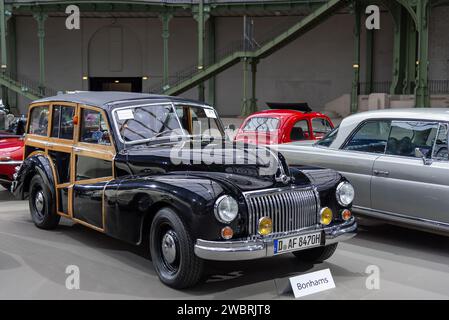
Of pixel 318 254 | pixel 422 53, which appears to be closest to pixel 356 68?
pixel 422 53

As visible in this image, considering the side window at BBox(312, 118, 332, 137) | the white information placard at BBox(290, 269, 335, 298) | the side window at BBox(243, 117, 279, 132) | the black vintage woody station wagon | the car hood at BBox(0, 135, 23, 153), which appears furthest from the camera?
the side window at BBox(312, 118, 332, 137)

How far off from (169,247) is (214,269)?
87cm

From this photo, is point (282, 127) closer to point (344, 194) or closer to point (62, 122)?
point (62, 122)

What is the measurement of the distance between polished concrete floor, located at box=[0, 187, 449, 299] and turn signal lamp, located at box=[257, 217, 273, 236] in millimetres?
563

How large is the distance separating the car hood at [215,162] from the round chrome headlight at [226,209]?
0.30 m

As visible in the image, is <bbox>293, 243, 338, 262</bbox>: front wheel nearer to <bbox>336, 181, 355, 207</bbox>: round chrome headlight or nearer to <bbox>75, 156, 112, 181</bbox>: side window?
<bbox>336, 181, 355, 207</bbox>: round chrome headlight

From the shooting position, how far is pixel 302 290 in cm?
475

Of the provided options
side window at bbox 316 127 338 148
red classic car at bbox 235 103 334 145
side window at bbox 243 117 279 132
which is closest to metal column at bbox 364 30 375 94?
red classic car at bbox 235 103 334 145

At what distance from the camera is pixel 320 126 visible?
12234mm

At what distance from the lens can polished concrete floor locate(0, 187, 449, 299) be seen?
4.80 m

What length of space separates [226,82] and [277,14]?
17.3ft

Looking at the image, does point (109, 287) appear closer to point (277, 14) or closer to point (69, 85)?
point (277, 14)

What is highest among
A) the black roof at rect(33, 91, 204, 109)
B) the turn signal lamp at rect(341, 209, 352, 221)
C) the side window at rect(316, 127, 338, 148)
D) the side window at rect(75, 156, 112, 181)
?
the black roof at rect(33, 91, 204, 109)

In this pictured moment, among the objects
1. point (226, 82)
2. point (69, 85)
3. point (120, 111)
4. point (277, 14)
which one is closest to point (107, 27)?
point (69, 85)
